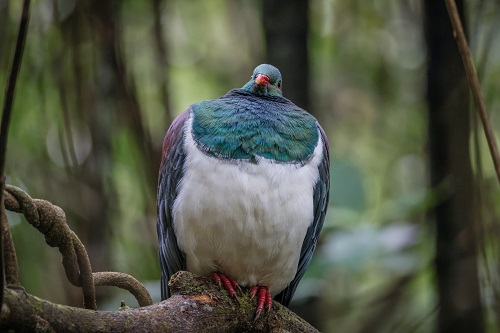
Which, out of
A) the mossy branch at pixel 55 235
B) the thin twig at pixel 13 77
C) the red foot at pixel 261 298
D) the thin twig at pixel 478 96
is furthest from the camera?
the red foot at pixel 261 298

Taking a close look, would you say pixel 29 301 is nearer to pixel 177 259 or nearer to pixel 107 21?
pixel 177 259

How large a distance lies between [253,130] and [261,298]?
648 millimetres

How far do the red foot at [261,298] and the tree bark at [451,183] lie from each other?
159 centimetres

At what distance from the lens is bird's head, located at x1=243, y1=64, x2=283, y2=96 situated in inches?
140

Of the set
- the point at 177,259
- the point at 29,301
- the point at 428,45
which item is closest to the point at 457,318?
the point at 428,45

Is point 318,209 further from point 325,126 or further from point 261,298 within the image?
point 325,126

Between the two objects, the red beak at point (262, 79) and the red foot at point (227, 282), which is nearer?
the red foot at point (227, 282)

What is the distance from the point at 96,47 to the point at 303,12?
4.61ft

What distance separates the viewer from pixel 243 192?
9.91ft

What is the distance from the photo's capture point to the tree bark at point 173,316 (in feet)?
5.99

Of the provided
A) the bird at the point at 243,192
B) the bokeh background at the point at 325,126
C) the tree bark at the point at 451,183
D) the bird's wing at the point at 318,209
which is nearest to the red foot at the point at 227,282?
the bird at the point at 243,192

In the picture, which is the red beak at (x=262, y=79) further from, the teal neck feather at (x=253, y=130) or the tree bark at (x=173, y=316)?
the tree bark at (x=173, y=316)

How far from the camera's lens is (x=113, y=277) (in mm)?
2686

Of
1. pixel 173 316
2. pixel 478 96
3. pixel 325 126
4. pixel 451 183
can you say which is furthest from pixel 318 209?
pixel 325 126
